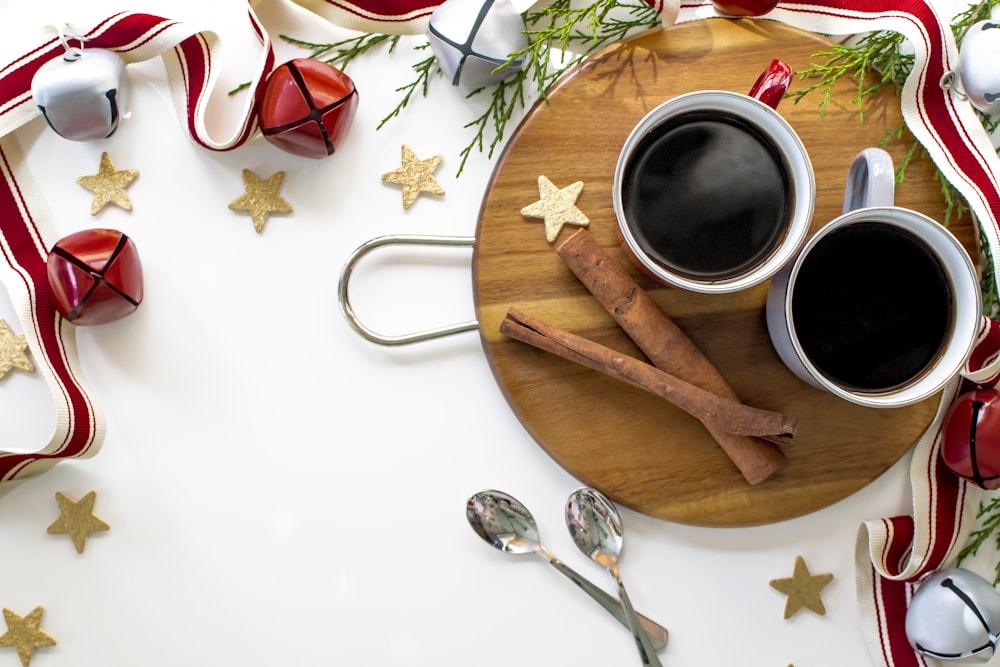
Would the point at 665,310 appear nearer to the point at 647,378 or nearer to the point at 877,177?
the point at 647,378

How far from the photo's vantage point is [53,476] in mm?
795

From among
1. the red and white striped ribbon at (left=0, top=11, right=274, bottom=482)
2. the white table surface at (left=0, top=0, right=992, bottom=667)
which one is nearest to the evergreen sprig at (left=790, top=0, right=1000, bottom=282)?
the white table surface at (left=0, top=0, right=992, bottom=667)

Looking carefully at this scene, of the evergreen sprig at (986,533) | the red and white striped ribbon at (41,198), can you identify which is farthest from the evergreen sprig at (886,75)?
the red and white striped ribbon at (41,198)

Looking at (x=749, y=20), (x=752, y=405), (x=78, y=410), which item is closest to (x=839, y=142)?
(x=749, y=20)

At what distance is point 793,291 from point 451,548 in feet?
1.40

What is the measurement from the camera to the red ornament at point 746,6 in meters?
0.78

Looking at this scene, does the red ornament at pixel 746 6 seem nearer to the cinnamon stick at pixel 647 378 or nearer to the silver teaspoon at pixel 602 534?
the cinnamon stick at pixel 647 378

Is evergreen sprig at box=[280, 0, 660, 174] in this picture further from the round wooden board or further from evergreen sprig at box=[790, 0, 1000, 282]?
evergreen sprig at box=[790, 0, 1000, 282]

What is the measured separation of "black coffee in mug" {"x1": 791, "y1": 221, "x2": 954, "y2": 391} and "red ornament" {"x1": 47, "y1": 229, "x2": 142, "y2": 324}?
25.0 inches

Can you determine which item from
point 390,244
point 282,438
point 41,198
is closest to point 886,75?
point 390,244

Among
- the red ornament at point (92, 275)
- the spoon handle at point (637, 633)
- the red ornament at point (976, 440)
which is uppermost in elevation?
the red ornament at point (92, 275)

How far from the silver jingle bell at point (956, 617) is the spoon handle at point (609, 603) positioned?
266 millimetres

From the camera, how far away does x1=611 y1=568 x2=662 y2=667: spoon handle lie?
0.80 metres

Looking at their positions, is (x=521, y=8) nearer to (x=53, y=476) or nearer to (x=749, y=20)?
(x=749, y=20)
